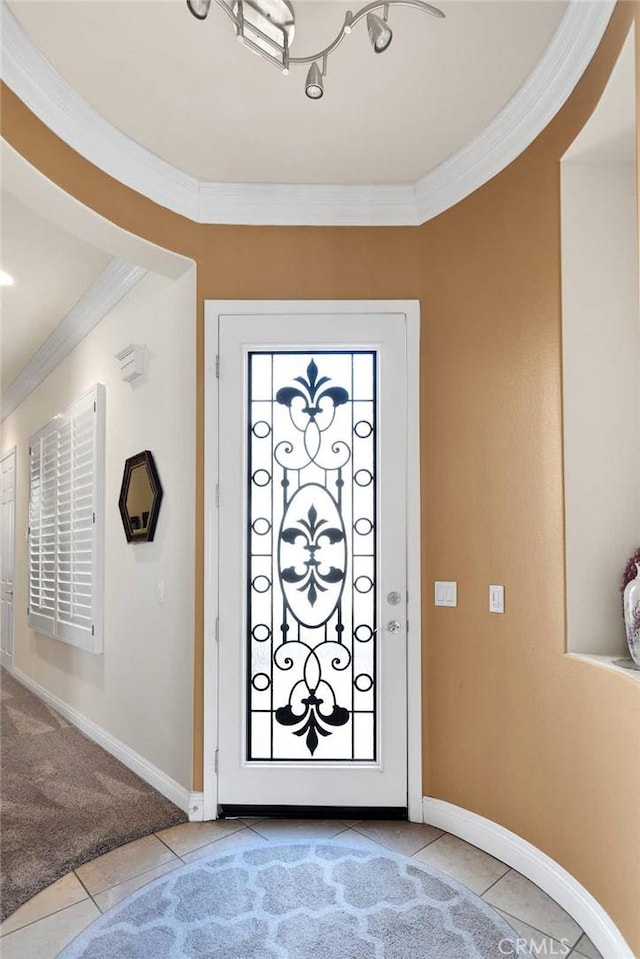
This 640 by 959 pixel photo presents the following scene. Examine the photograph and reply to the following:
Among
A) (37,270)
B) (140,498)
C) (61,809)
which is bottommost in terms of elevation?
(61,809)

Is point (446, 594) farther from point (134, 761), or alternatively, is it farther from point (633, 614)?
point (134, 761)

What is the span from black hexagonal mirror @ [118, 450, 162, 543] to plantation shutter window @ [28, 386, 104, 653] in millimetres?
524

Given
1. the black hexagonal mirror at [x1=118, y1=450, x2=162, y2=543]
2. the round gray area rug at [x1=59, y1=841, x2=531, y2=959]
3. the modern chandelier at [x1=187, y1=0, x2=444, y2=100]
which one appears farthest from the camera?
the black hexagonal mirror at [x1=118, y1=450, x2=162, y2=543]

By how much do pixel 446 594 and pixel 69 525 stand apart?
10.0 feet

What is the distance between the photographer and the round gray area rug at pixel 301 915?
1.94m

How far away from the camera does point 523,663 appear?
2414mm

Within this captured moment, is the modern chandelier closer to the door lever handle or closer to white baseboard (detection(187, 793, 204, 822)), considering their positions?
the door lever handle

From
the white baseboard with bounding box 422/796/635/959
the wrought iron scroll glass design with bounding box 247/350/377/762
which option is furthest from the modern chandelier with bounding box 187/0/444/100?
the white baseboard with bounding box 422/796/635/959

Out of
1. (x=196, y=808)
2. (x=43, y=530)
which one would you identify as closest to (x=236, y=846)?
(x=196, y=808)

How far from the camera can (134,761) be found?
3484mm

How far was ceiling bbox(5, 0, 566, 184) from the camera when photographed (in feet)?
6.56

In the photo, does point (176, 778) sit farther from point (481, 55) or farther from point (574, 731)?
point (481, 55)

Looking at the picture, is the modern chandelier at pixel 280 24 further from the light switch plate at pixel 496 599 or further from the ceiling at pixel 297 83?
the light switch plate at pixel 496 599

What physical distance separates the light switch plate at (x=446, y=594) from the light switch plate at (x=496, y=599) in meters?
0.19
